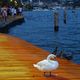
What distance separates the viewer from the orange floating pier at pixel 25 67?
318 inches

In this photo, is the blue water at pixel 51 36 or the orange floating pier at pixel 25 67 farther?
the blue water at pixel 51 36

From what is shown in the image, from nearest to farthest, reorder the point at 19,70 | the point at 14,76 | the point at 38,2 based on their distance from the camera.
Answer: the point at 14,76, the point at 19,70, the point at 38,2

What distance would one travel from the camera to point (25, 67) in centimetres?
904

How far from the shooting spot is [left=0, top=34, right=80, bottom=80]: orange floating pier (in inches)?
318

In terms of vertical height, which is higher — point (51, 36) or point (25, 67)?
point (25, 67)

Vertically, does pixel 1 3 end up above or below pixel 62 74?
below

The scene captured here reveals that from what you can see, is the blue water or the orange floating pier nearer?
the orange floating pier

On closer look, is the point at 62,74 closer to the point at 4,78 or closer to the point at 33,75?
the point at 33,75

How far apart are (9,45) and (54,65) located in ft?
19.0

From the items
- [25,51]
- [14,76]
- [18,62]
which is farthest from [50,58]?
[25,51]

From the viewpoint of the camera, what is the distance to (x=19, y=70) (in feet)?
28.5

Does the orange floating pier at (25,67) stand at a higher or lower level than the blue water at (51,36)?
higher

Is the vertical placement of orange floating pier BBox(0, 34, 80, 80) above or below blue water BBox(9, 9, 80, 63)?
above

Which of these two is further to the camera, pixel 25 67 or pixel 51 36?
pixel 51 36
